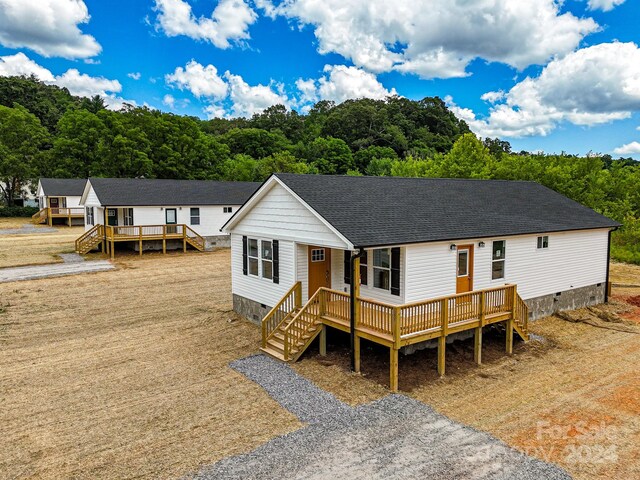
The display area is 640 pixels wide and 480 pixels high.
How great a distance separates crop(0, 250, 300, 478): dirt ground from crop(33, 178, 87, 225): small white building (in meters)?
31.2

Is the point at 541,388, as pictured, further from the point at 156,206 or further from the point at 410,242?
the point at 156,206

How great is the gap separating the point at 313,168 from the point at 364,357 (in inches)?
2143

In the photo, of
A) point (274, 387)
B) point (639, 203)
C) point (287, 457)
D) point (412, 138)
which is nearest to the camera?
point (287, 457)

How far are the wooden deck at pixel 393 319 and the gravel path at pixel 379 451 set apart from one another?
1592 mm

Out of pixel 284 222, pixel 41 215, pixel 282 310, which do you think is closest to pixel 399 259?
pixel 284 222

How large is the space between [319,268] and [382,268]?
213 cm

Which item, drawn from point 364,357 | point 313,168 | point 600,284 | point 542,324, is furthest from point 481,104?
point 364,357

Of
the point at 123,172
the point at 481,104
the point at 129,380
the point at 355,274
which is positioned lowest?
the point at 129,380

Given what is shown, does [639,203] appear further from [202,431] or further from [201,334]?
[202,431]

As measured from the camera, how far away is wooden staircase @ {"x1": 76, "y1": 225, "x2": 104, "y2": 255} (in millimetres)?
28859

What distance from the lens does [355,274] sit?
10.5 meters

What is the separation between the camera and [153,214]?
1185 inches

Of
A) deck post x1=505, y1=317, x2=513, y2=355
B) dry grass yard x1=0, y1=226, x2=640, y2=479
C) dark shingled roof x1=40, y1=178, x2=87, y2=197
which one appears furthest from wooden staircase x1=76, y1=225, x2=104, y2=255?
deck post x1=505, y1=317, x2=513, y2=355

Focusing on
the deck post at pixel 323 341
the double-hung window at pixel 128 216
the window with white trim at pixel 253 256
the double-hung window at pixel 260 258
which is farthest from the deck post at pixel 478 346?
the double-hung window at pixel 128 216
